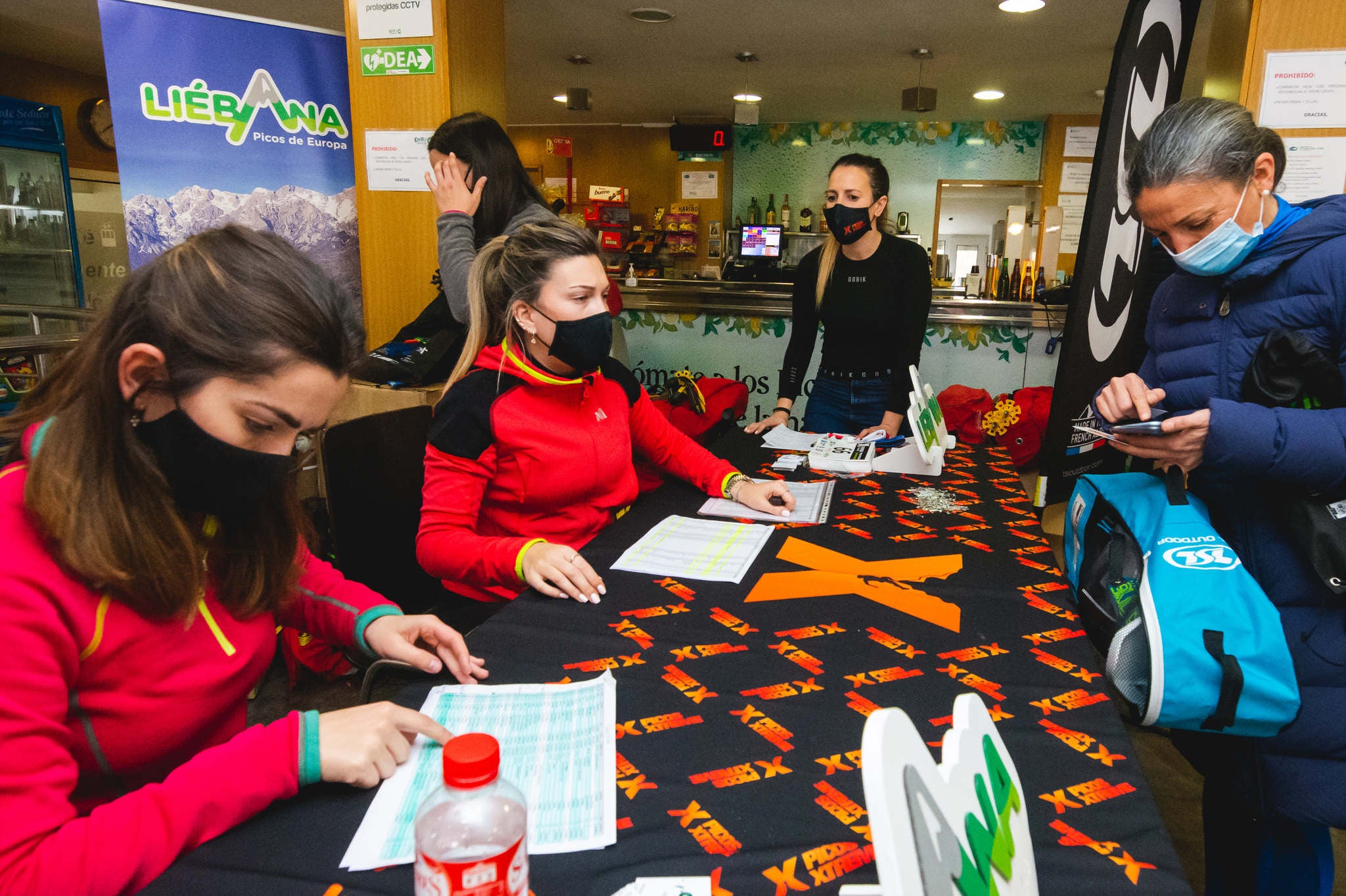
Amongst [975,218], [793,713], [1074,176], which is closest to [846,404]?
[793,713]

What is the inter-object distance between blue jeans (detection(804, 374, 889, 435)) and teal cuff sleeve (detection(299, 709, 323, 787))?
7.31ft

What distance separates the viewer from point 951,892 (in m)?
0.49

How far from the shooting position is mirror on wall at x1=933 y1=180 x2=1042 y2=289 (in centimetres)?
816

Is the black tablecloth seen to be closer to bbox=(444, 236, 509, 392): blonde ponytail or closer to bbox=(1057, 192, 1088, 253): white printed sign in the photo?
bbox=(444, 236, 509, 392): blonde ponytail

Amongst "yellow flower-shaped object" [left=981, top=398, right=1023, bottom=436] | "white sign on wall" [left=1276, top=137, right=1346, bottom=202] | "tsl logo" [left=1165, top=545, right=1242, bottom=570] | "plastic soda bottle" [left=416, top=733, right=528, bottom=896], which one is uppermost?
"white sign on wall" [left=1276, top=137, right=1346, bottom=202]

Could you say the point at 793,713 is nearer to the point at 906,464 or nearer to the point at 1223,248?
the point at 1223,248

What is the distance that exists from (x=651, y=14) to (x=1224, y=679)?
4.83 meters

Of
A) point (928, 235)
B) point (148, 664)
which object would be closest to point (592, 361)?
point (148, 664)

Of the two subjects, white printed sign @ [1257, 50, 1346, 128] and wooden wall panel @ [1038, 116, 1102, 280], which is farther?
wooden wall panel @ [1038, 116, 1102, 280]

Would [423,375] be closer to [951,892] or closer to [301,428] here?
[301,428]

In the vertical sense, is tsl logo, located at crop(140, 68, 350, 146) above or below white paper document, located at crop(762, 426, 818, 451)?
above

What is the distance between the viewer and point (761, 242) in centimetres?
779

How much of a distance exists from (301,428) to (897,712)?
71cm

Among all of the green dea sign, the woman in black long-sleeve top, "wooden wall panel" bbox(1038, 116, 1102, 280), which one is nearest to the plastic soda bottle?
the woman in black long-sleeve top
